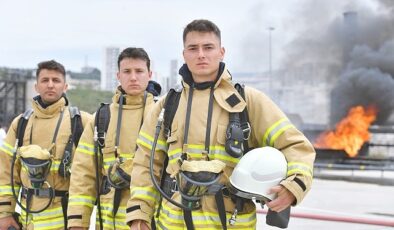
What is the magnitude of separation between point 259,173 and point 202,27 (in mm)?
741

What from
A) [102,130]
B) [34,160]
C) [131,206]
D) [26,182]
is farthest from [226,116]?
[26,182]

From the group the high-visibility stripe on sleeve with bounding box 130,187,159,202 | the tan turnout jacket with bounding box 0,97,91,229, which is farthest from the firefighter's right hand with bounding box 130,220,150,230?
the tan turnout jacket with bounding box 0,97,91,229

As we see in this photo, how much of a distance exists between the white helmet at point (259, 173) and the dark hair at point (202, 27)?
613mm

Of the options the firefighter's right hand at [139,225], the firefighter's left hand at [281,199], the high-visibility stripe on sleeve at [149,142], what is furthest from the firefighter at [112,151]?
the firefighter's left hand at [281,199]

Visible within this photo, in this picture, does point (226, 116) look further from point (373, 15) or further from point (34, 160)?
point (373, 15)

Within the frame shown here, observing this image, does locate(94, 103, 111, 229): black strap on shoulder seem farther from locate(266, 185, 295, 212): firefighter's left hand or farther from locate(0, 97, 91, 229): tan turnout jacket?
locate(266, 185, 295, 212): firefighter's left hand

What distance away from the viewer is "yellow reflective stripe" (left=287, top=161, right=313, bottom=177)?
95.2 inches

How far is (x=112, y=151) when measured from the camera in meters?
3.46

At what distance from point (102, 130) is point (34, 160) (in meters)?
0.54

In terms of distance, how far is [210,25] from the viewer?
8.79 feet

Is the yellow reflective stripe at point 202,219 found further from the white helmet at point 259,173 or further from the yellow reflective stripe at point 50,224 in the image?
the yellow reflective stripe at point 50,224

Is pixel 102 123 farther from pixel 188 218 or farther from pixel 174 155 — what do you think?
pixel 188 218

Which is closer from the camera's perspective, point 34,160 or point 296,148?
point 296,148

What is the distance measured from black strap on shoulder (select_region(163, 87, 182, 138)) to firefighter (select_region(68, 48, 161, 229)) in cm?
70
